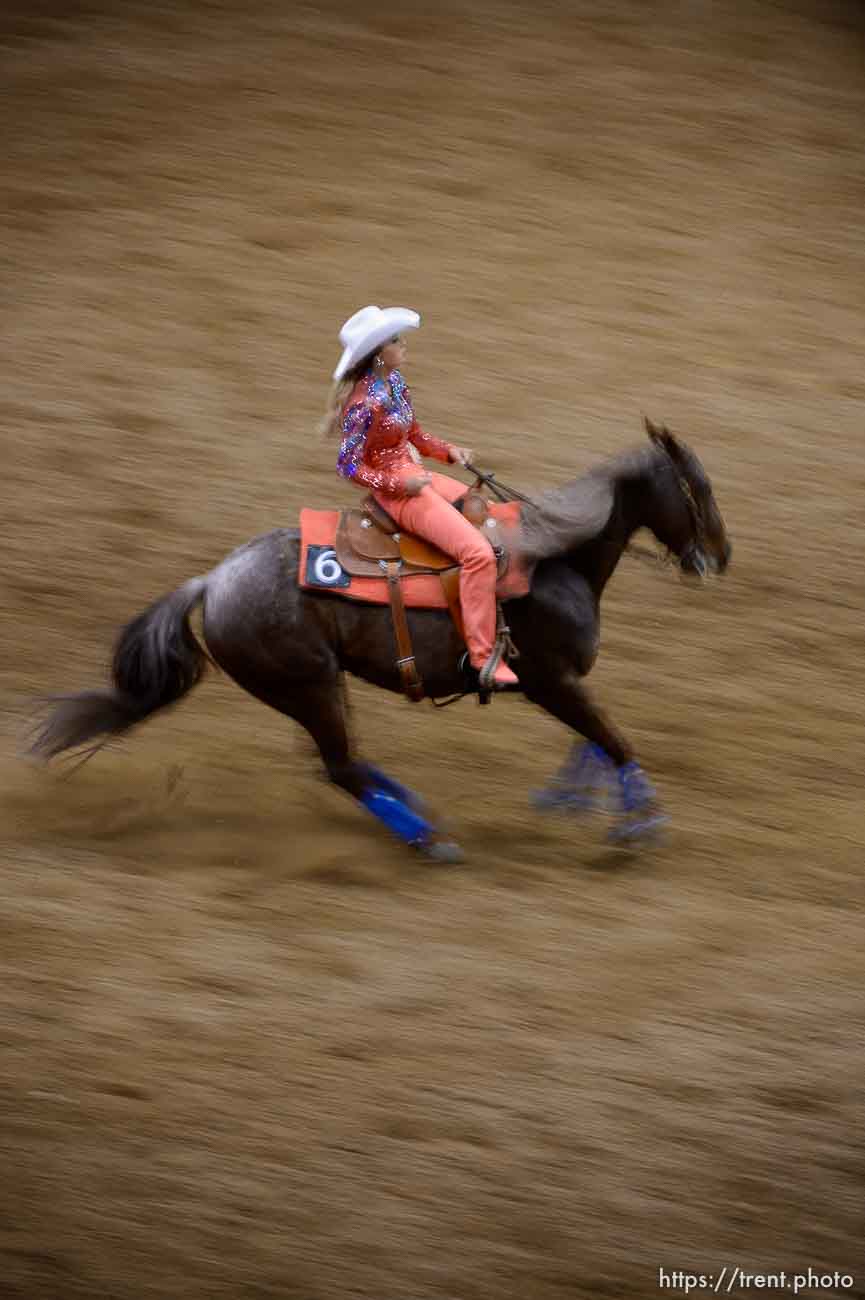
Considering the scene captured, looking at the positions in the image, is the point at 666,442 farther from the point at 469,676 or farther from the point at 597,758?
the point at 597,758

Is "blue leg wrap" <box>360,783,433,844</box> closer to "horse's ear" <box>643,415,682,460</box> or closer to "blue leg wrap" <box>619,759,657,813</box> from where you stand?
"blue leg wrap" <box>619,759,657,813</box>

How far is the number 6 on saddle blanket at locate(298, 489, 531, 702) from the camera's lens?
625 centimetres

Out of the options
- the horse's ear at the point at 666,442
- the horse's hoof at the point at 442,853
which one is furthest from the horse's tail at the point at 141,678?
the horse's ear at the point at 666,442

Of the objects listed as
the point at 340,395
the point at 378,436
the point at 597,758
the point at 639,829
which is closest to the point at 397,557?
the point at 378,436

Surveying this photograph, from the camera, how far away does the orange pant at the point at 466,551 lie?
6.14 m

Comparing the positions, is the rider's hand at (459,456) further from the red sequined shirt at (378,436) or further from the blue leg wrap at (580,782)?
the blue leg wrap at (580,782)

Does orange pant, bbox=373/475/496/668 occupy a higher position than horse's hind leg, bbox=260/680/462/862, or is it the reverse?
orange pant, bbox=373/475/496/668

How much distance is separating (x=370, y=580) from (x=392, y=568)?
101 millimetres

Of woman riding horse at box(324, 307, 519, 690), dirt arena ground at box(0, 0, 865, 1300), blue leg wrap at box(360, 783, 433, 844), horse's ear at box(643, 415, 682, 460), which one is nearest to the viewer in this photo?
dirt arena ground at box(0, 0, 865, 1300)

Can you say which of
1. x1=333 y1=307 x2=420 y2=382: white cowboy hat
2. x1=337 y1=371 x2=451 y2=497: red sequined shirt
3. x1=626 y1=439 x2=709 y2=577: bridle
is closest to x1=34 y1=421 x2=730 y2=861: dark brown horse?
x1=626 y1=439 x2=709 y2=577: bridle

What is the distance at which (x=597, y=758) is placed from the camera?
682 centimetres

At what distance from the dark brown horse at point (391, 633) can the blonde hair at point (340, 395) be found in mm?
482

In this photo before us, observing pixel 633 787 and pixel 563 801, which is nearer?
pixel 633 787

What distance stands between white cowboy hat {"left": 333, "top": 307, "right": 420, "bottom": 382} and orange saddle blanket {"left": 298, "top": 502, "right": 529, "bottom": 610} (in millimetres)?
710
